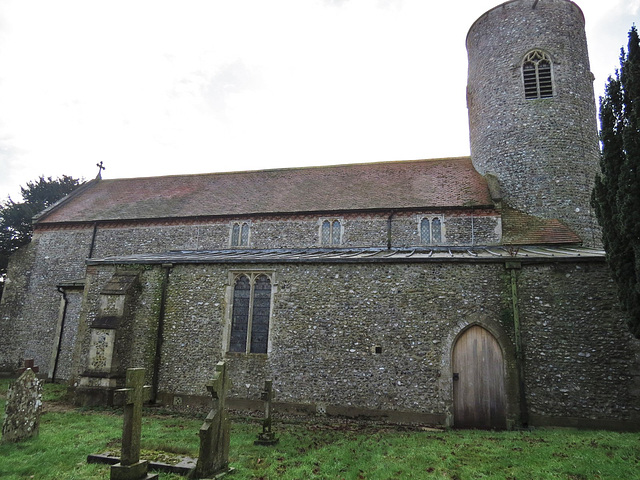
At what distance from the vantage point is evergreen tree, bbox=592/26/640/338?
7949 millimetres

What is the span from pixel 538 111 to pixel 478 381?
12702mm

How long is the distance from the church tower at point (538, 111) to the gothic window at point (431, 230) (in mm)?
3351

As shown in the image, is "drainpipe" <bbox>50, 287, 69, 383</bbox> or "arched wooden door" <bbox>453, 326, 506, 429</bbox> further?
"drainpipe" <bbox>50, 287, 69, 383</bbox>

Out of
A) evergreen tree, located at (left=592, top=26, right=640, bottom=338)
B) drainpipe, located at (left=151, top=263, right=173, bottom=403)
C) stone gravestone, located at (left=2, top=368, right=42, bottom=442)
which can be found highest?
evergreen tree, located at (left=592, top=26, right=640, bottom=338)

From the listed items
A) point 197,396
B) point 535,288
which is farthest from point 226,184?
point 535,288

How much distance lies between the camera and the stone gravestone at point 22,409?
8.11 metres

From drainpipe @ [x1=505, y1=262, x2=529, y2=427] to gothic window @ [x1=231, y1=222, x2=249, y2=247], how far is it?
11.1m

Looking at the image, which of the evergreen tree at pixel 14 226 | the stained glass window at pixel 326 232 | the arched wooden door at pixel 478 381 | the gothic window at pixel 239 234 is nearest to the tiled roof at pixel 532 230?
the arched wooden door at pixel 478 381

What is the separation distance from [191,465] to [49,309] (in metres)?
17.0

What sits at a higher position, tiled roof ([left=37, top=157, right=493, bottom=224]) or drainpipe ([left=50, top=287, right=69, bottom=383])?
tiled roof ([left=37, top=157, right=493, bottom=224])

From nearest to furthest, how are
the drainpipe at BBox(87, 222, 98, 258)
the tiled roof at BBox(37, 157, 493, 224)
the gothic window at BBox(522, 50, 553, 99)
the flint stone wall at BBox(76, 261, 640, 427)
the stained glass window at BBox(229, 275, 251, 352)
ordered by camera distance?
the flint stone wall at BBox(76, 261, 640, 427) < the stained glass window at BBox(229, 275, 251, 352) < the tiled roof at BBox(37, 157, 493, 224) < the gothic window at BBox(522, 50, 553, 99) < the drainpipe at BBox(87, 222, 98, 258)

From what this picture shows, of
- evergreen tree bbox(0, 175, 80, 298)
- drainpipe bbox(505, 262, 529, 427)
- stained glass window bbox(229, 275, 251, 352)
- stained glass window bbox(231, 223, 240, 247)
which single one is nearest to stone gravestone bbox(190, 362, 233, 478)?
stained glass window bbox(229, 275, 251, 352)

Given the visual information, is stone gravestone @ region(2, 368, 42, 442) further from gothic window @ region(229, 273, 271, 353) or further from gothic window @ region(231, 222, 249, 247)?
gothic window @ region(231, 222, 249, 247)

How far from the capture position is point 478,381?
10.5 metres
